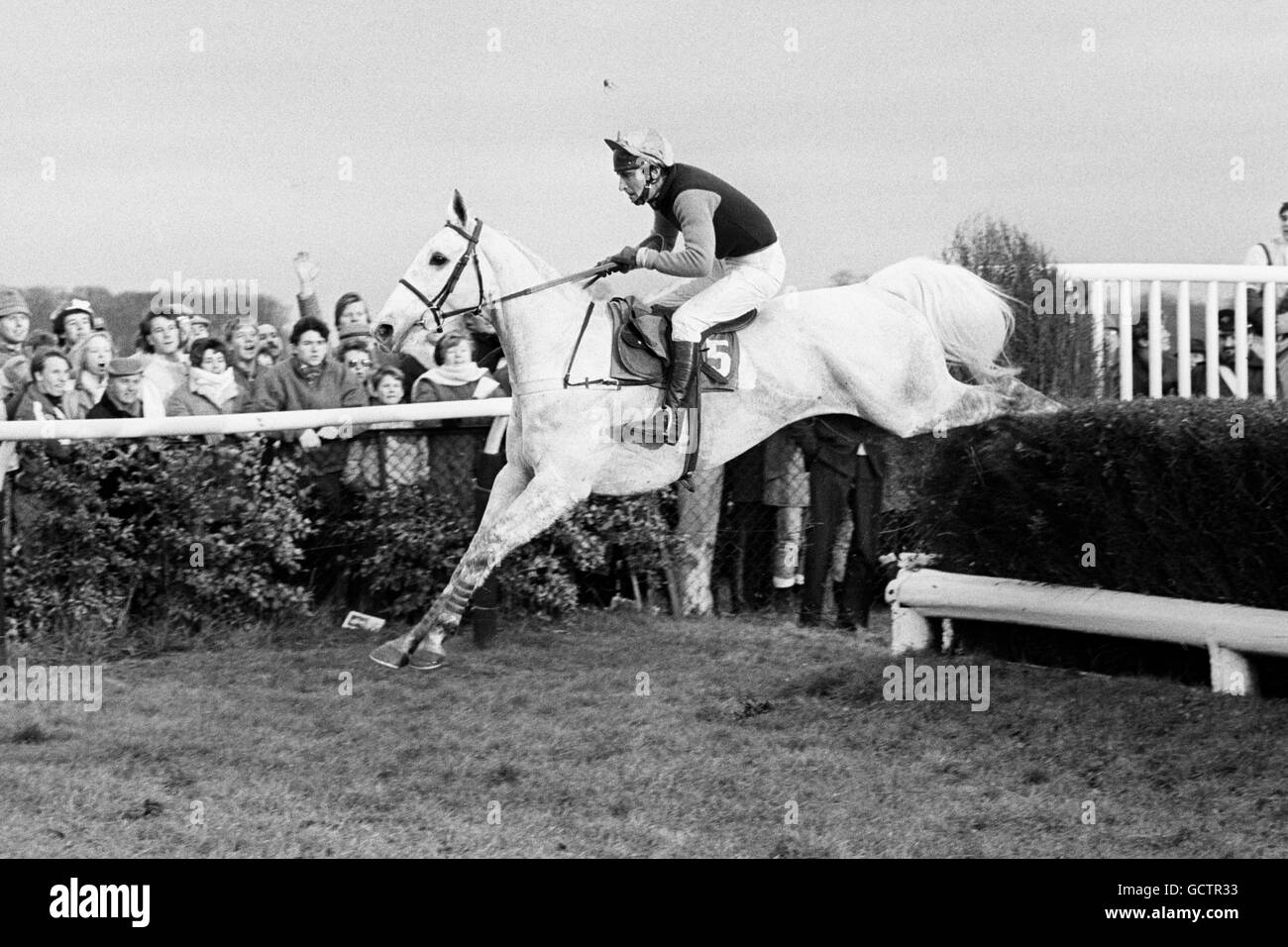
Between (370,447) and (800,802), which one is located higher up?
(370,447)

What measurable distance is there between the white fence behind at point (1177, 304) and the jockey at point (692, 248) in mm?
1677

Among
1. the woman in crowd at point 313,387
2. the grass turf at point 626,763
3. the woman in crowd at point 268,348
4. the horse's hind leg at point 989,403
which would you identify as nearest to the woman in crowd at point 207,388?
the woman in crowd at point 313,387

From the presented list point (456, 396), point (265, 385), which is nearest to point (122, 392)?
point (265, 385)

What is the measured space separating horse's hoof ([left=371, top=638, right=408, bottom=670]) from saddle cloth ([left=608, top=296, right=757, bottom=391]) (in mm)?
1560

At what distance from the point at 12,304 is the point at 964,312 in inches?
201

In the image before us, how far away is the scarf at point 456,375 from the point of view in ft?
29.2

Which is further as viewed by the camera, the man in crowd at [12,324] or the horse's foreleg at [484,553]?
the man in crowd at [12,324]

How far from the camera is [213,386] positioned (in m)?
8.73

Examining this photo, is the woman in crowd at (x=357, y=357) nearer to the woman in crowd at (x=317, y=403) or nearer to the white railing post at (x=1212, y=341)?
the woman in crowd at (x=317, y=403)

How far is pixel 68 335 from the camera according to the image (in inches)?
364
